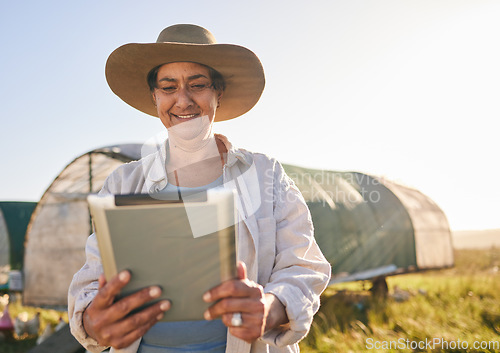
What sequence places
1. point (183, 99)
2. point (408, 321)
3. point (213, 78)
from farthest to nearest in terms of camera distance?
point (408, 321) < point (213, 78) < point (183, 99)

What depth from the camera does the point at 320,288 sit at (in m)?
1.98

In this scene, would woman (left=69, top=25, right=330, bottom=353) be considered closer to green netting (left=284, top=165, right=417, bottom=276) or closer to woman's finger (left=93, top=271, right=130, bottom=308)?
woman's finger (left=93, top=271, right=130, bottom=308)

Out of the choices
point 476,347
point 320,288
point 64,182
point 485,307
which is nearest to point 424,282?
point 485,307

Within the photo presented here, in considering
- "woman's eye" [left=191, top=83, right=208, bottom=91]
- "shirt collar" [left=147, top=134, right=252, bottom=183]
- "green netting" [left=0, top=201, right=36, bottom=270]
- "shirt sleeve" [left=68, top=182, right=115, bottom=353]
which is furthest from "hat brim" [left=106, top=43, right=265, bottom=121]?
"green netting" [left=0, top=201, right=36, bottom=270]

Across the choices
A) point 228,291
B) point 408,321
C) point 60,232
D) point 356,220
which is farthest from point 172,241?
point 356,220

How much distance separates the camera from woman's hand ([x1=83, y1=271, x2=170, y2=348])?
1433mm

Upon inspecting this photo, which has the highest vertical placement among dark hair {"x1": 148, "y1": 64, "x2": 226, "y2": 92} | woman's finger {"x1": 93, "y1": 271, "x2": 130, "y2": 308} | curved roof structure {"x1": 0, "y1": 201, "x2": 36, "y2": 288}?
dark hair {"x1": 148, "y1": 64, "x2": 226, "y2": 92}

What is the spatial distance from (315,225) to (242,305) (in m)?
7.30

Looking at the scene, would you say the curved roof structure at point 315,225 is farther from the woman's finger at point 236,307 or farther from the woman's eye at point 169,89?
the woman's finger at point 236,307

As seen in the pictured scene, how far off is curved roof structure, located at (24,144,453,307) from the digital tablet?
736cm

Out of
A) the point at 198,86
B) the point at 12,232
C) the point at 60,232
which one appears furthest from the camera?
the point at 12,232

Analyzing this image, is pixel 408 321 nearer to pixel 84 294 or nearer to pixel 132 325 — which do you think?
pixel 84 294

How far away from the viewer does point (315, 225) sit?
28.3ft

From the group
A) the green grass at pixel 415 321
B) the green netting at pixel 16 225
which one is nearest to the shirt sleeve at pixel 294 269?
the green grass at pixel 415 321
